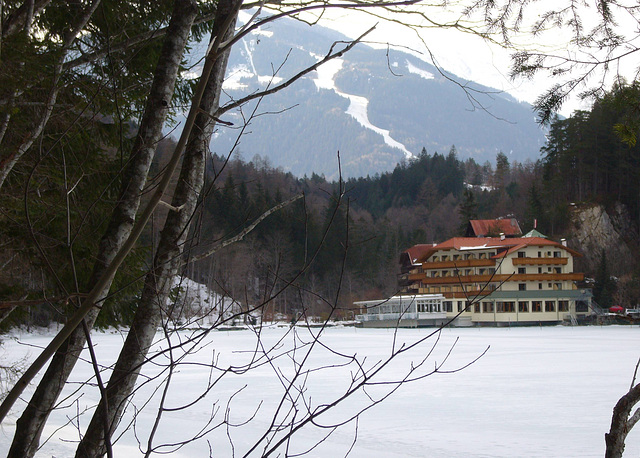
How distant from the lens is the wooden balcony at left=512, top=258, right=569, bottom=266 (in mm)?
46719

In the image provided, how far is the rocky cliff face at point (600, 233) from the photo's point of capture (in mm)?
56281

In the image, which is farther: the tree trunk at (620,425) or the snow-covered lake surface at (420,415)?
the snow-covered lake surface at (420,415)

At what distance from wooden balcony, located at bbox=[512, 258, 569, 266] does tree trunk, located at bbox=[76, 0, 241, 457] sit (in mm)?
46711

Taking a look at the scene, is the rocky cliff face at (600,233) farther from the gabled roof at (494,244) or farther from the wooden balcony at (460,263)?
the wooden balcony at (460,263)

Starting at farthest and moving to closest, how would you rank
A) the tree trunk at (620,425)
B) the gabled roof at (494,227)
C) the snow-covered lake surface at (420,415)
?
the gabled roof at (494,227) < the snow-covered lake surface at (420,415) < the tree trunk at (620,425)

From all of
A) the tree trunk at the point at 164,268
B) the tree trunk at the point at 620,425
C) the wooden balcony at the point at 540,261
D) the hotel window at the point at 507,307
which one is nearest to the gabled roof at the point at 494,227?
the wooden balcony at the point at 540,261

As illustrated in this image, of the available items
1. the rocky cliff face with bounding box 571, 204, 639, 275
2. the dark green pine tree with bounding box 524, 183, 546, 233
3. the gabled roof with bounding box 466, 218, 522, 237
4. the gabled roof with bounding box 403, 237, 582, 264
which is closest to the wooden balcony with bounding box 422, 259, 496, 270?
the gabled roof with bounding box 403, 237, 582, 264

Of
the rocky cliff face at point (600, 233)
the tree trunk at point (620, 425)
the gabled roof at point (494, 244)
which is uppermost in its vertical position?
the rocky cliff face at point (600, 233)

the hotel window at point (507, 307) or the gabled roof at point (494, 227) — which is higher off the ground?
the gabled roof at point (494, 227)

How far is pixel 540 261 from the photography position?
1868 inches

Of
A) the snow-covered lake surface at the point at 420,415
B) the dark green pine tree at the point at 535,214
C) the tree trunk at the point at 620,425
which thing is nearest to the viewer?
the tree trunk at the point at 620,425

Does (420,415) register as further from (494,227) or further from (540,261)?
(494,227)

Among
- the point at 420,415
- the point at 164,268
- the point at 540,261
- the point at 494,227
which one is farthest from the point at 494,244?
the point at 164,268

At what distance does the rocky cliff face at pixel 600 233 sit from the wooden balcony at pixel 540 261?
366 inches
